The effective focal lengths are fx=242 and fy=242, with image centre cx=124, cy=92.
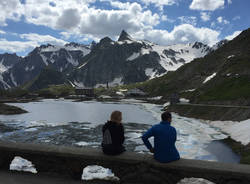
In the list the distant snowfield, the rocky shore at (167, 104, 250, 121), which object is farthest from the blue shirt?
the rocky shore at (167, 104, 250, 121)

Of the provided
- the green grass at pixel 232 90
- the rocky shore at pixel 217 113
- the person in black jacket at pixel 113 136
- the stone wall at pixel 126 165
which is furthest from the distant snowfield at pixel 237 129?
the person in black jacket at pixel 113 136

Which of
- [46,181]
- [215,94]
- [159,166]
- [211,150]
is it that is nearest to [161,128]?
[159,166]

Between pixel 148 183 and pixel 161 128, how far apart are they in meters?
2.46

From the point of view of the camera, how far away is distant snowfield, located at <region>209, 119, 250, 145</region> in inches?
1785

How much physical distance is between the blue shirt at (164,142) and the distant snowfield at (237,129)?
1427 inches

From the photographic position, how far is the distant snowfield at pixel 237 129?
45.3m

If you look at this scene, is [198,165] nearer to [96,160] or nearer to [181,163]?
[181,163]

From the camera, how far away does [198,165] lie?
1011 cm

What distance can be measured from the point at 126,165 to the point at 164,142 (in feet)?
6.58

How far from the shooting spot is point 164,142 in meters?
10.8

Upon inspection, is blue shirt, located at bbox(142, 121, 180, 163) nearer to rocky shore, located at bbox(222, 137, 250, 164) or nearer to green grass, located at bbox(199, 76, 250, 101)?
rocky shore, located at bbox(222, 137, 250, 164)

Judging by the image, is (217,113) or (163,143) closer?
(163,143)

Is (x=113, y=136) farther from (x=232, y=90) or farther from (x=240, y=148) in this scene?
(x=232, y=90)

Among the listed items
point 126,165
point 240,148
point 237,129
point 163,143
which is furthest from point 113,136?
point 237,129
